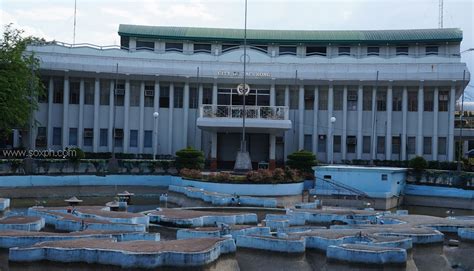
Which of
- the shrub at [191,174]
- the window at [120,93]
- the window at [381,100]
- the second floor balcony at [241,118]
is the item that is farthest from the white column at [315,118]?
the window at [120,93]

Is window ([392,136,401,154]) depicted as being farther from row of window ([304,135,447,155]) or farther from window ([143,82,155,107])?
window ([143,82,155,107])

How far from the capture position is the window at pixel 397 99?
5131 centimetres

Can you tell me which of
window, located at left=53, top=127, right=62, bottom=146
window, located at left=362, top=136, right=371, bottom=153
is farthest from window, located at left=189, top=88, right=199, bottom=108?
window, located at left=362, top=136, right=371, bottom=153

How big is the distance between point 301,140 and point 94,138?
59.4ft

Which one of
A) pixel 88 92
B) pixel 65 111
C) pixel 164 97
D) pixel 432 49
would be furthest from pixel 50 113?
pixel 432 49

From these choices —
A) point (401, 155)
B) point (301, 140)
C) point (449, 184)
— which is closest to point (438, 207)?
point (449, 184)

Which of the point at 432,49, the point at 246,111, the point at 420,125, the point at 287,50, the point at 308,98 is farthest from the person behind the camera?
the point at 287,50

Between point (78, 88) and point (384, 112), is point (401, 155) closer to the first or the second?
point (384, 112)

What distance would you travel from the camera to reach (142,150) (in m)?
51.7

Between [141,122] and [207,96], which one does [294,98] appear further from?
[141,122]

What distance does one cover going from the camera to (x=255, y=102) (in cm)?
5278

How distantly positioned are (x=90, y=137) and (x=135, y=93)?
5520 millimetres

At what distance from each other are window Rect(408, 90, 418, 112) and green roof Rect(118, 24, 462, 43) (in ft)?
27.8

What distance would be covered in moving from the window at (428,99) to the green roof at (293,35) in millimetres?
8678
